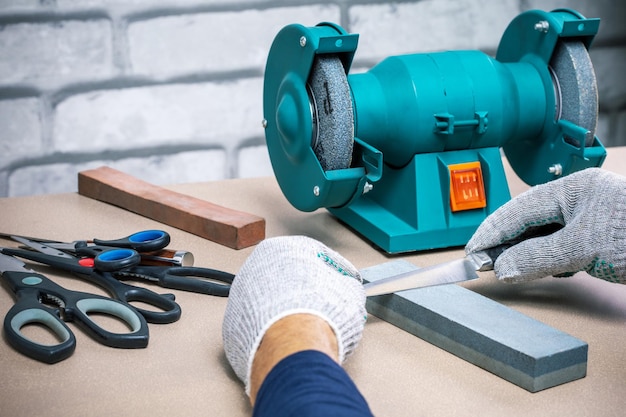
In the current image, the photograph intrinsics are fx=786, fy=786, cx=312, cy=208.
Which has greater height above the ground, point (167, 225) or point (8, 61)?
point (8, 61)

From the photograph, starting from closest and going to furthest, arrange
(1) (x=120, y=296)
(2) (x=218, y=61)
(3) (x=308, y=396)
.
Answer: (3) (x=308, y=396) < (1) (x=120, y=296) < (2) (x=218, y=61)

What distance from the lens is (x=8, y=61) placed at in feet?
4.70

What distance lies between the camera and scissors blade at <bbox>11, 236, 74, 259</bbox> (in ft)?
2.76

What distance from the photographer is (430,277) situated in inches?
29.0

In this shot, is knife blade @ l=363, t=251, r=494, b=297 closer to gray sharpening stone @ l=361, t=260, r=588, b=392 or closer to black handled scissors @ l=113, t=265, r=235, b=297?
gray sharpening stone @ l=361, t=260, r=588, b=392

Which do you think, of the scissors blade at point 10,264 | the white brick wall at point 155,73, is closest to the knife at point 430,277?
the scissors blade at point 10,264

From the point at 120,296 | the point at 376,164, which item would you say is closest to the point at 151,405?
the point at 120,296

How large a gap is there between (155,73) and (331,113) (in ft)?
2.54

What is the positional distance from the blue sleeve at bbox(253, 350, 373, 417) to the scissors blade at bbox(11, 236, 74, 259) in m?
0.43

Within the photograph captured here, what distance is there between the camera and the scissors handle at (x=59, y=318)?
66 centimetres

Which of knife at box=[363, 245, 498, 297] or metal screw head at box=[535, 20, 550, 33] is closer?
knife at box=[363, 245, 498, 297]

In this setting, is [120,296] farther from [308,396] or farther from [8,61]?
[8,61]

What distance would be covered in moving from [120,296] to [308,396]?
0.36 m

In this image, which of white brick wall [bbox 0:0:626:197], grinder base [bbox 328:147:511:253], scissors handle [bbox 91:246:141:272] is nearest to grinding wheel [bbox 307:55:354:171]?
grinder base [bbox 328:147:511:253]
